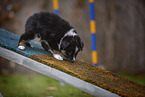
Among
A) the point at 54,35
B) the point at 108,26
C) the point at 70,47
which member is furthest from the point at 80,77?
the point at 108,26

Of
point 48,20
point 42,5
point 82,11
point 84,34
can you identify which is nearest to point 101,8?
point 82,11

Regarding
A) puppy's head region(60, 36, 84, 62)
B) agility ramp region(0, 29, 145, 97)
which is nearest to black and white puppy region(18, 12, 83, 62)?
puppy's head region(60, 36, 84, 62)

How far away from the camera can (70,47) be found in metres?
2.16

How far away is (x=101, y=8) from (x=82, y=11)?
68 cm

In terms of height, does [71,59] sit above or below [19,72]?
above

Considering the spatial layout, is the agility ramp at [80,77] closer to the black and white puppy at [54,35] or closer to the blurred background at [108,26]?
the black and white puppy at [54,35]

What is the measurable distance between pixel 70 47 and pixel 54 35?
0.35m

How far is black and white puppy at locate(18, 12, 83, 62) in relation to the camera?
2.19 meters

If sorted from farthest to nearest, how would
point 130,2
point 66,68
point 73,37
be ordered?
point 130,2
point 73,37
point 66,68

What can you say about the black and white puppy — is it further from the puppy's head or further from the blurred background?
the blurred background

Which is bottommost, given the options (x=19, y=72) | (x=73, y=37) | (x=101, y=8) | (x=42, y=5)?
(x=19, y=72)

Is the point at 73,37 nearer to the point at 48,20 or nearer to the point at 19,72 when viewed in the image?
the point at 48,20

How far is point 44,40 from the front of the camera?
238cm

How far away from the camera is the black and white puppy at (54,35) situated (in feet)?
7.18
